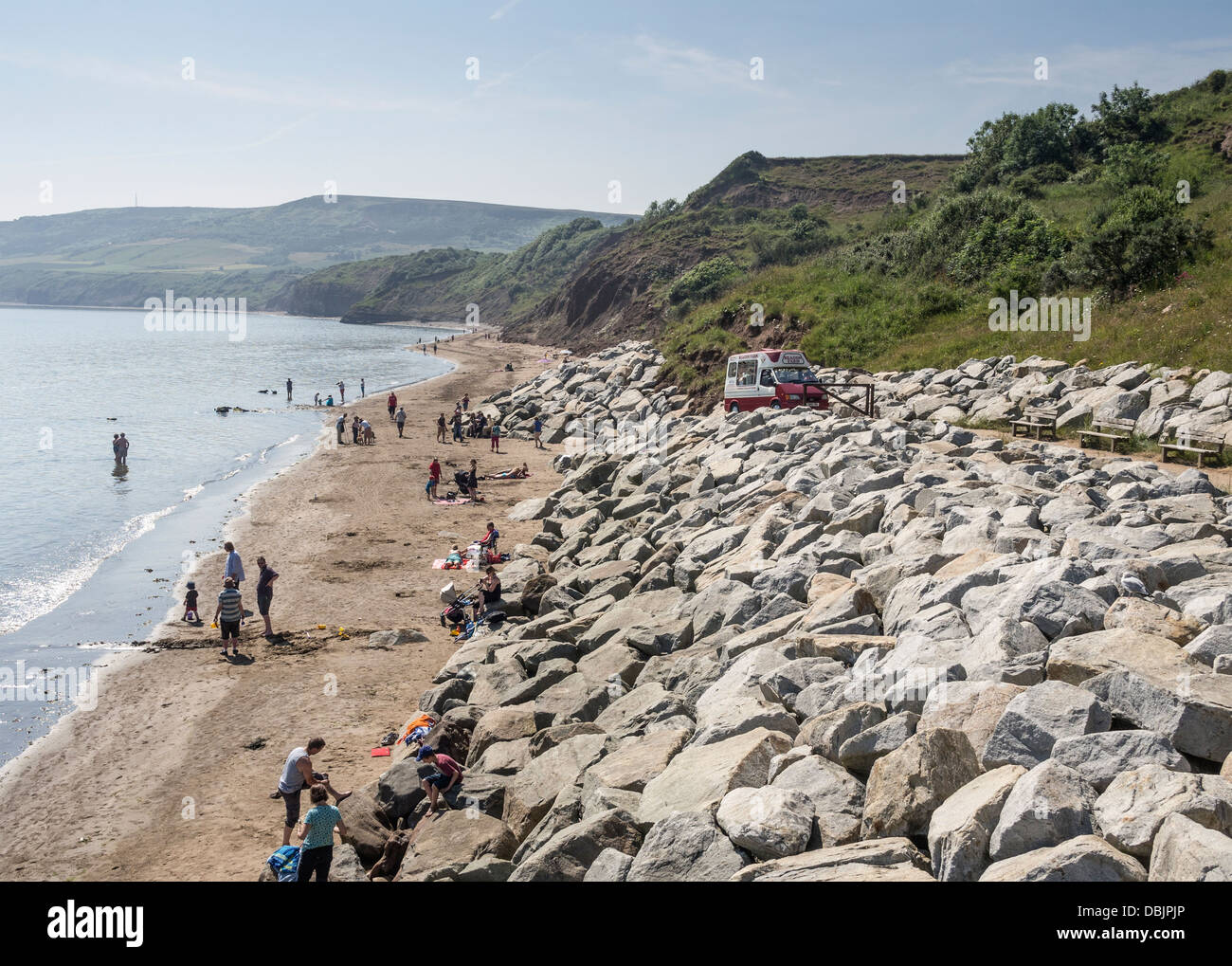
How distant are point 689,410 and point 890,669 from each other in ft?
87.7

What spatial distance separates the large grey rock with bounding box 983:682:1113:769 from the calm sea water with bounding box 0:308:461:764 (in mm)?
14460

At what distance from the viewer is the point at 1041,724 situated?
632 centimetres

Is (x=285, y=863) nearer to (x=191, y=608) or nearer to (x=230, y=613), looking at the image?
(x=230, y=613)

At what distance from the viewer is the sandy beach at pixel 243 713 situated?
11117 millimetres

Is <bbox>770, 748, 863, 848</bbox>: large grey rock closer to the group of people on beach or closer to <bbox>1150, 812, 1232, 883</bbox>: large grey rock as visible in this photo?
<bbox>1150, 812, 1232, 883</bbox>: large grey rock

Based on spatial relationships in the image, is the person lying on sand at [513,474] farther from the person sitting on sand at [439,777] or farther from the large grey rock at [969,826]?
the large grey rock at [969,826]

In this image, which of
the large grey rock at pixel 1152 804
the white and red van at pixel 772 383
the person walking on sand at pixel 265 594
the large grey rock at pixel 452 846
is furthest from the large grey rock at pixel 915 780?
the white and red van at pixel 772 383

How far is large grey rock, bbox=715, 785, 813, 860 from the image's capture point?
20.2 feet

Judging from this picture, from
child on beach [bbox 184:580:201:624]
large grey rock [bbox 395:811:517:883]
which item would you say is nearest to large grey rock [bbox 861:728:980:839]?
large grey rock [bbox 395:811:517:883]

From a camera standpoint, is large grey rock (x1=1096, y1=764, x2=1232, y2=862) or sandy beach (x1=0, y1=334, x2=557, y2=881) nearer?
large grey rock (x1=1096, y1=764, x2=1232, y2=862)

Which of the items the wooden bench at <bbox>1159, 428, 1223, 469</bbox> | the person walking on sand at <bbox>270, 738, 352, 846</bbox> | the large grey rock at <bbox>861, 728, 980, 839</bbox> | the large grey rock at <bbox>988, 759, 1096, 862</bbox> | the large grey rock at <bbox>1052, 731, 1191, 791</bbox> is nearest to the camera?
the large grey rock at <bbox>988, 759, 1096, 862</bbox>

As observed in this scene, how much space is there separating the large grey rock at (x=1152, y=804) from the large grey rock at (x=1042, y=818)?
0.13m
